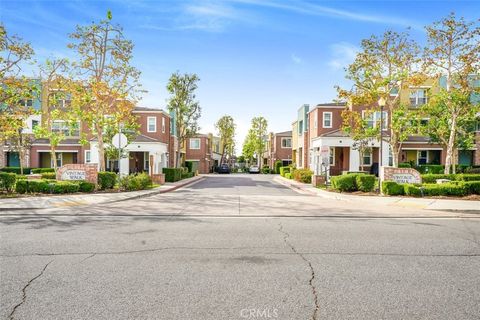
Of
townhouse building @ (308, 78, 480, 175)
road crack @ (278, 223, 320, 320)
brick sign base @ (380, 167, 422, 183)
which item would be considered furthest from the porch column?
road crack @ (278, 223, 320, 320)

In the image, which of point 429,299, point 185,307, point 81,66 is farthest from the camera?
point 81,66

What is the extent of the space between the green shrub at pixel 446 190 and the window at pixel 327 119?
20081 millimetres

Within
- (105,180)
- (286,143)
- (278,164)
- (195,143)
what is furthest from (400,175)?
(286,143)

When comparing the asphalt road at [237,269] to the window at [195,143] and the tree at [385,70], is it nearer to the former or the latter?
the tree at [385,70]

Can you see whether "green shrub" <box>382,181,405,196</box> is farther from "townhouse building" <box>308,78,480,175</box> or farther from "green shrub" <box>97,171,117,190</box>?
"townhouse building" <box>308,78,480,175</box>

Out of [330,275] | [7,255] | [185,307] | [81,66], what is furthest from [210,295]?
[81,66]

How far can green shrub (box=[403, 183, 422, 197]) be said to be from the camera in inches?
660

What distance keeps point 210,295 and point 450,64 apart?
25.0 metres

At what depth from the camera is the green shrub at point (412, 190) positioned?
1677cm

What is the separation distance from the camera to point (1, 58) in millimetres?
16891

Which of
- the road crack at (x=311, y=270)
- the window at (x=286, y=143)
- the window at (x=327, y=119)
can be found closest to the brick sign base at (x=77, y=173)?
the road crack at (x=311, y=270)

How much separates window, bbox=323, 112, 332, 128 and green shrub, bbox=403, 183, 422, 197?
19818 millimetres

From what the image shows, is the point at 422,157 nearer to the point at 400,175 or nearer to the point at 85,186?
the point at 400,175

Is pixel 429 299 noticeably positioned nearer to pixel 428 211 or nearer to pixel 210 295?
pixel 210 295
